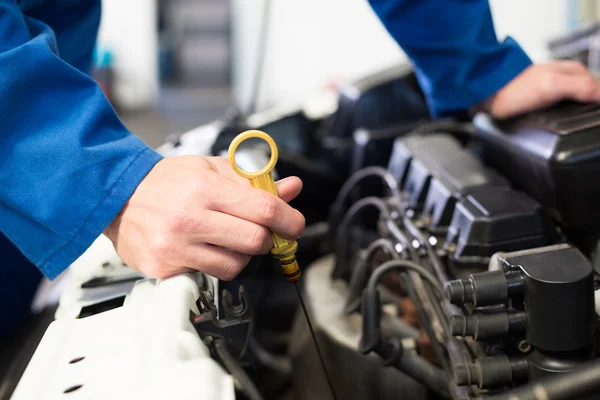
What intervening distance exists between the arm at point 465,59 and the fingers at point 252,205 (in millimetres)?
472

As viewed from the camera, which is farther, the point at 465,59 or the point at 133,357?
the point at 465,59

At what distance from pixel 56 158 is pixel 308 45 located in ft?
9.46

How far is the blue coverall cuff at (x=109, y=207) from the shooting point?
0.47m

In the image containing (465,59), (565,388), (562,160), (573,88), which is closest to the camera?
(565,388)

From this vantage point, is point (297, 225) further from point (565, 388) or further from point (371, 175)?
point (371, 175)

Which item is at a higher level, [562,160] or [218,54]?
[562,160]

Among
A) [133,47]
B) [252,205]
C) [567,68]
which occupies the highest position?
[252,205]

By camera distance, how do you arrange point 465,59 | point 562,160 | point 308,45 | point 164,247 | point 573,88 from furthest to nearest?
point 308,45 → point 465,59 → point 573,88 → point 562,160 → point 164,247

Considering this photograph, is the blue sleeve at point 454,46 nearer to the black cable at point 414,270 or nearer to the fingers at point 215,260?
the black cable at point 414,270

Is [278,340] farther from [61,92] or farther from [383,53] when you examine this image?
[383,53]

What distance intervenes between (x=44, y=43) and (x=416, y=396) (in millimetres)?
581

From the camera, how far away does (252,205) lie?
430mm

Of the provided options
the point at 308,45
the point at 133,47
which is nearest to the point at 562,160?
the point at 308,45

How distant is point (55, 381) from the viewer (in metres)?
0.38
